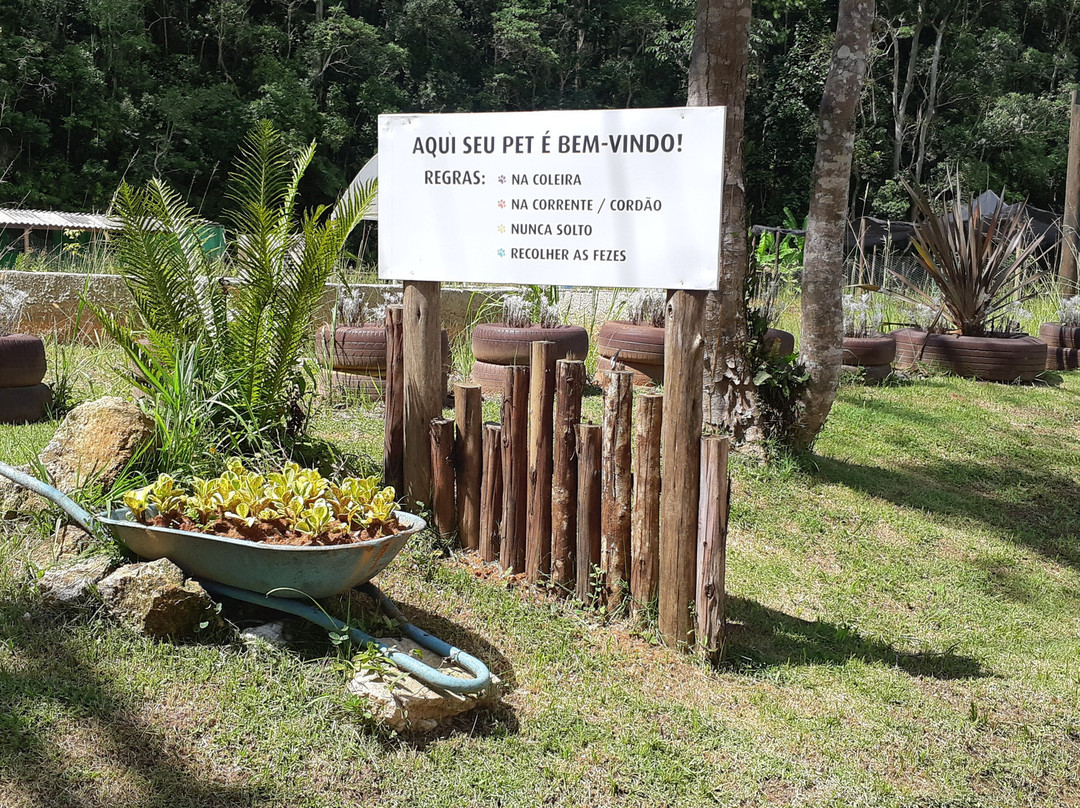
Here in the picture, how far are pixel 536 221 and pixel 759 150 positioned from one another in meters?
29.5

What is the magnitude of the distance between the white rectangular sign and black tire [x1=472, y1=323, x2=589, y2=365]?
2.92 m

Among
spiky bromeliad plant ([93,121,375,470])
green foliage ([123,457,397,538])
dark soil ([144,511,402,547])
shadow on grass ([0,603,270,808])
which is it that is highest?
spiky bromeliad plant ([93,121,375,470])

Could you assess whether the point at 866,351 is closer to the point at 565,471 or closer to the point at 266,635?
the point at 565,471

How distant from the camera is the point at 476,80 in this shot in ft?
109

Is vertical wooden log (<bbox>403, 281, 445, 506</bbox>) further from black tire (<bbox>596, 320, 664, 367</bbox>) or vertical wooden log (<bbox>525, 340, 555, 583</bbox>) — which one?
black tire (<bbox>596, 320, 664, 367</bbox>)

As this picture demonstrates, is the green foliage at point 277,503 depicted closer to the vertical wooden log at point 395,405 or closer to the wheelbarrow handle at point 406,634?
the wheelbarrow handle at point 406,634

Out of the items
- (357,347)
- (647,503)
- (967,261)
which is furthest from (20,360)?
(967,261)

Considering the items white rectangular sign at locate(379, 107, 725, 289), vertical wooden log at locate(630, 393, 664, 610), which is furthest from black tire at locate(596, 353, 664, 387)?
vertical wooden log at locate(630, 393, 664, 610)

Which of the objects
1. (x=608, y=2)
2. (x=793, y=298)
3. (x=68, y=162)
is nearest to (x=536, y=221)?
(x=793, y=298)

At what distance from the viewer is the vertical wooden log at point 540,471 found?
13.3ft

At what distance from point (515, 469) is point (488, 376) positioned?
3263mm

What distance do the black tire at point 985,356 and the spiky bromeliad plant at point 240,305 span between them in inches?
289

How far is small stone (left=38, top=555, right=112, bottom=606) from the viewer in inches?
133

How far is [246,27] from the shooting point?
27.2 meters
